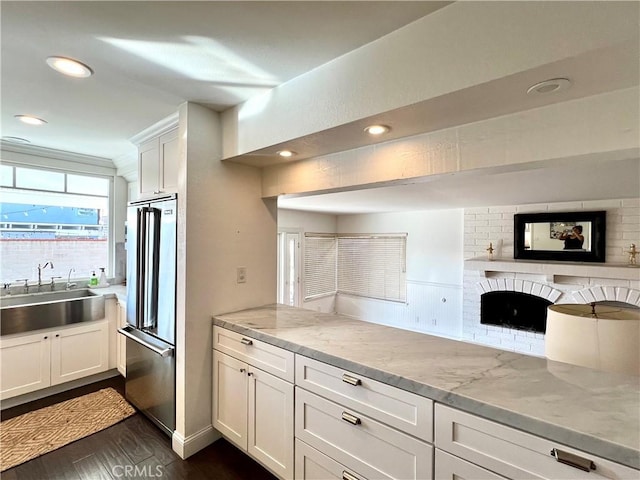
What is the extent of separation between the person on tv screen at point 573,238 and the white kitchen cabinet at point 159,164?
5.16 metres

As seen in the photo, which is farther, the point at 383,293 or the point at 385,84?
the point at 383,293

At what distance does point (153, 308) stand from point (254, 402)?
109 centimetres

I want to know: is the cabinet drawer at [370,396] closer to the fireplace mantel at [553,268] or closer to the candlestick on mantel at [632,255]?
the fireplace mantel at [553,268]

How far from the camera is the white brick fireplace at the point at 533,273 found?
13.5 ft

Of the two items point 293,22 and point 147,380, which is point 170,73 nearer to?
point 293,22

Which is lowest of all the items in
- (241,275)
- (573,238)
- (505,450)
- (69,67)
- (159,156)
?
(505,450)

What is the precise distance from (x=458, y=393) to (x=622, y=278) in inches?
171

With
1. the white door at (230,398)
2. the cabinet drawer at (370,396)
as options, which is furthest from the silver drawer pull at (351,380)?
the white door at (230,398)

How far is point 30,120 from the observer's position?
245 cm

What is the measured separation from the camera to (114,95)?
203 centimetres

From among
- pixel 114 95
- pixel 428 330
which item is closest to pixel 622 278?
pixel 428 330

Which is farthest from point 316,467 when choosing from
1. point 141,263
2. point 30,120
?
point 30,120

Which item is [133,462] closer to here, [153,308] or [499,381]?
[153,308]

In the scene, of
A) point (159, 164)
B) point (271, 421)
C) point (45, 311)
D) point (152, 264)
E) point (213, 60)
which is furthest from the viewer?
point (45, 311)
